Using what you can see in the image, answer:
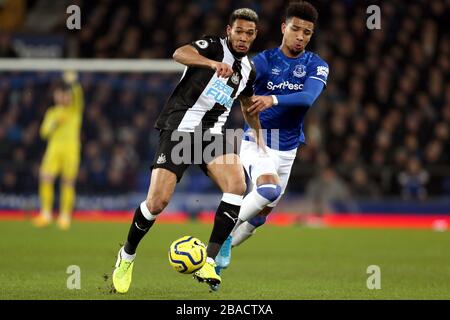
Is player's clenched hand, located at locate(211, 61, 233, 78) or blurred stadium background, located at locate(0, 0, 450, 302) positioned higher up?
player's clenched hand, located at locate(211, 61, 233, 78)

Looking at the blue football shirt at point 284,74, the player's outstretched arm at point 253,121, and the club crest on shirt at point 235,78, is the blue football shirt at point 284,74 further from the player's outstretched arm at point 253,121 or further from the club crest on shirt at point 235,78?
the club crest on shirt at point 235,78

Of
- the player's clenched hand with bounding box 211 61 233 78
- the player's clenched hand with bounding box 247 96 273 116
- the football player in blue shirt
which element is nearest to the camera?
the player's clenched hand with bounding box 211 61 233 78

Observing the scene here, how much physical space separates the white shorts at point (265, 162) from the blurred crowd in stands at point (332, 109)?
8374 millimetres

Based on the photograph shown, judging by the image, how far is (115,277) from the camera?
755 centimetres

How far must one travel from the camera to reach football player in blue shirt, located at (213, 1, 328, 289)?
8508 mm

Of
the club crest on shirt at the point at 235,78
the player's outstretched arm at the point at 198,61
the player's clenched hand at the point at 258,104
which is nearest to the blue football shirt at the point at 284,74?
the club crest on shirt at the point at 235,78

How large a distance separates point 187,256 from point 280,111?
2262 mm

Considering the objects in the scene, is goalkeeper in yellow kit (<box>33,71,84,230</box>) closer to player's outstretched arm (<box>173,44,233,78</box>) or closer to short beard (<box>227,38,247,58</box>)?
short beard (<box>227,38,247,58</box>)

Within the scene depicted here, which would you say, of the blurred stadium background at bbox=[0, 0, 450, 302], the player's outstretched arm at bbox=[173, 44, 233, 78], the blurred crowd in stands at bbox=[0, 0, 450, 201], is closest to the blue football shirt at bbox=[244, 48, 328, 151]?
the player's outstretched arm at bbox=[173, 44, 233, 78]

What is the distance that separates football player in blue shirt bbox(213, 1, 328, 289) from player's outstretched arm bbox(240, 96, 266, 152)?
0.22 meters

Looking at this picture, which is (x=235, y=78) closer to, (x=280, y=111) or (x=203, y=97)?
(x=203, y=97)

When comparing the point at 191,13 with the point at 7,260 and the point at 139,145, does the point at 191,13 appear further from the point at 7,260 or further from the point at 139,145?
the point at 7,260

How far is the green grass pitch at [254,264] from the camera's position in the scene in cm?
752
